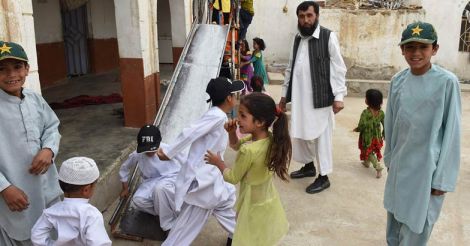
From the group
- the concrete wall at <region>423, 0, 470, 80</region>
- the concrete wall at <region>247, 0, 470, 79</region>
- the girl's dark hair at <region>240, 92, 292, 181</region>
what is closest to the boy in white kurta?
the girl's dark hair at <region>240, 92, 292, 181</region>

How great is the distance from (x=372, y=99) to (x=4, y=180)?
383cm

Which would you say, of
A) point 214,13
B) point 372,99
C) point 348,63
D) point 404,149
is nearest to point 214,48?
point 214,13

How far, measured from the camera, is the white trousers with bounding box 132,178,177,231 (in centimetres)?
312

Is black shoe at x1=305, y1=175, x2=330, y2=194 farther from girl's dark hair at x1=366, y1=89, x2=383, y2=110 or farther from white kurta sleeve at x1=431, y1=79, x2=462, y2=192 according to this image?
white kurta sleeve at x1=431, y1=79, x2=462, y2=192

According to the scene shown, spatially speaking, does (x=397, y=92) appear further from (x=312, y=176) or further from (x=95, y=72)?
(x=95, y=72)

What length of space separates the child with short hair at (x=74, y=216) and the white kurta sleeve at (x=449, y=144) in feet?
6.13

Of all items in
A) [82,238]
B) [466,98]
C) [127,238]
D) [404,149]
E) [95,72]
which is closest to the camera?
[82,238]

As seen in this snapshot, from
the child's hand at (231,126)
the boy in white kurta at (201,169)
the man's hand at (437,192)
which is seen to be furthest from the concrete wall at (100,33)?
the man's hand at (437,192)

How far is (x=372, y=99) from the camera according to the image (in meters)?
4.67

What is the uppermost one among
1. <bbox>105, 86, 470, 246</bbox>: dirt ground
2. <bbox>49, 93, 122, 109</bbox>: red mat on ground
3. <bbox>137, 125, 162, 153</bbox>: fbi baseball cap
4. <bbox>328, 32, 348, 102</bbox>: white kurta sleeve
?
<bbox>328, 32, 348, 102</bbox>: white kurta sleeve

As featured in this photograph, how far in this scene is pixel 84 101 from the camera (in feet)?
21.1

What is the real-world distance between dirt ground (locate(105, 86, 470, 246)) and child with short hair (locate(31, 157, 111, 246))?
1262 mm

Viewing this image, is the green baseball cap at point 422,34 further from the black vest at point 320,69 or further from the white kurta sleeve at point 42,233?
the white kurta sleeve at point 42,233

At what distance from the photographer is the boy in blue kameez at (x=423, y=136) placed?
2.31m
